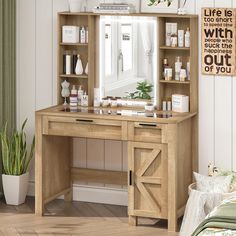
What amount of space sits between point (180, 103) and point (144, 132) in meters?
0.46

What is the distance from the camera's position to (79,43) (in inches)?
260

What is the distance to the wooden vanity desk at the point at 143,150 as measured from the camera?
5.95 metres

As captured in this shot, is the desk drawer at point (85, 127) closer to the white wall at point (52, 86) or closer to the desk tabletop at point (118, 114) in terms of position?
the desk tabletop at point (118, 114)

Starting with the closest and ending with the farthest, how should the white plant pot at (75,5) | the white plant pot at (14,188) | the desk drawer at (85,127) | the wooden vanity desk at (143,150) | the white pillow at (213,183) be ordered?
1. the white pillow at (213,183)
2. the wooden vanity desk at (143,150)
3. the desk drawer at (85,127)
4. the white plant pot at (75,5)
5. the white plant pot at (14,188)

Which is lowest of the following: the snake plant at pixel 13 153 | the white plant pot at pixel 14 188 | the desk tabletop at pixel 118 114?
the white plant pot at pixel 14 188

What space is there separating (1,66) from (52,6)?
66 cm

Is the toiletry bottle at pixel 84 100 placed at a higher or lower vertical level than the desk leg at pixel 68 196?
higher

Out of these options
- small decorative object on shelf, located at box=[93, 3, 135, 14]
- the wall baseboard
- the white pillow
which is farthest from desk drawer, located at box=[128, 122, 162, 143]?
small decorative object on shelf, located at box=[93, 3, 135, 14]

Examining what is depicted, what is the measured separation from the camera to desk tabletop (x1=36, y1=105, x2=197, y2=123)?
19.6ft

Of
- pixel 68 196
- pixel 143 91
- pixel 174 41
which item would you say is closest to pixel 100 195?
pixel 68 196

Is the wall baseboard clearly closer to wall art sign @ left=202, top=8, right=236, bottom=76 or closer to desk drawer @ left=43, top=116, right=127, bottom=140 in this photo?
desk drawer @ left=43, top=116, right=127, bottom=140

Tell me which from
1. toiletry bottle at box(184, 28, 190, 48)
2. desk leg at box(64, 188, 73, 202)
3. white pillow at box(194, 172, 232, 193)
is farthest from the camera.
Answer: desk leg at box(64, 188, 73, 202)

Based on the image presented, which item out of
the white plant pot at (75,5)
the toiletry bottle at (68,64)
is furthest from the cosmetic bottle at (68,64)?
the white plant pot at (75,5)

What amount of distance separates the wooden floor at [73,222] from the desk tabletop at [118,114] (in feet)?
2.70
